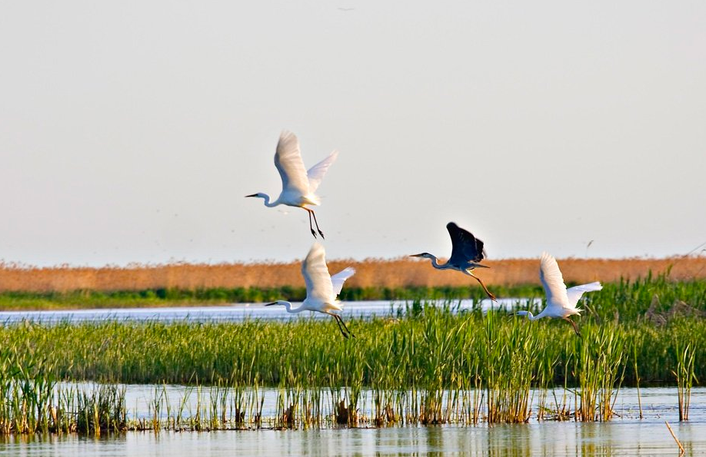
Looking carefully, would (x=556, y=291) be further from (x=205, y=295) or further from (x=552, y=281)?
(x=205, y=295)

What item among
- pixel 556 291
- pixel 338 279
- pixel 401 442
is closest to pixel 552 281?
pixel 556 291

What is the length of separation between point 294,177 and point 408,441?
2.85 m

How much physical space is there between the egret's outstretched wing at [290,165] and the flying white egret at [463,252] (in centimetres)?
175

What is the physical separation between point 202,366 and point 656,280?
954cm

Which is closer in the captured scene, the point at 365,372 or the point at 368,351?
the point at 368,351

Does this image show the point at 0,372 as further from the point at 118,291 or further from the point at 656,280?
the point at 118,291

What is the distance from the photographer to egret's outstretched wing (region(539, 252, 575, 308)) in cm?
1451

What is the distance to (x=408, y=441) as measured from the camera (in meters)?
12.9

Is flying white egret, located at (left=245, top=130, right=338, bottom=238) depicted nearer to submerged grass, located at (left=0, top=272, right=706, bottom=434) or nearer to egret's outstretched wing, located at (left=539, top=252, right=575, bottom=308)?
submerged grass, located at (left=0, top=272, right=706, bottom=434)

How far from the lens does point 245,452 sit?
12391 mm

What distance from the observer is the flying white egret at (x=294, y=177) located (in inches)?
509

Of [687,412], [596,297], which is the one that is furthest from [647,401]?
[596,297]

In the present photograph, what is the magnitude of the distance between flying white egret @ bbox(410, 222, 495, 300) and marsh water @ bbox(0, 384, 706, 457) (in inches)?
65.5

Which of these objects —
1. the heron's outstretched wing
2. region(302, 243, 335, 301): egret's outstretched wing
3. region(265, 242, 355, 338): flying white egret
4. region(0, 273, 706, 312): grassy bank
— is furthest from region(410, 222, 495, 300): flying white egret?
region(0, 273, 706, 312): grassy bank
